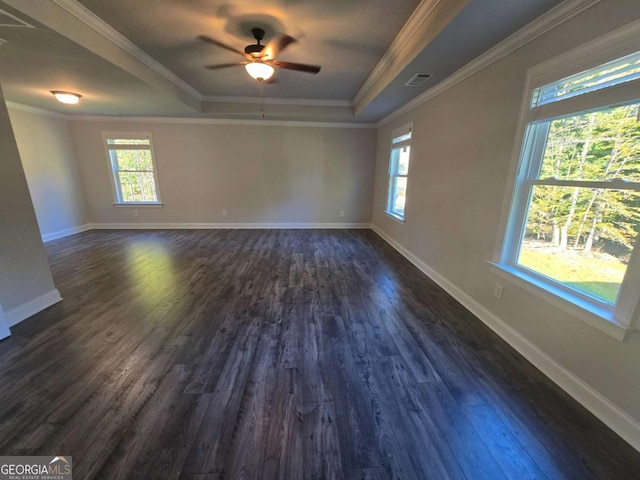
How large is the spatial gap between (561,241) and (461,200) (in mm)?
1135

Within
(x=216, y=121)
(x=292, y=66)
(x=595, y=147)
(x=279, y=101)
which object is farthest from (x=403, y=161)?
(x=216, y=121)

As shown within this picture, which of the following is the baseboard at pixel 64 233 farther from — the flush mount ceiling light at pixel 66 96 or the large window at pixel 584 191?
the large window at pixel 584 191

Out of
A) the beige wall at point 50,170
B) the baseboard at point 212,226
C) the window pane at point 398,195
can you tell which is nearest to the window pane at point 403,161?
the window pane at point 398,195

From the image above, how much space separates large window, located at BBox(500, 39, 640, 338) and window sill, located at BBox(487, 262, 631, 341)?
0.01 m

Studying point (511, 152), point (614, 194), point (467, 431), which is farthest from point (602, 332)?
point (511, 152)

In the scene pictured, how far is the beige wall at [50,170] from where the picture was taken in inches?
186

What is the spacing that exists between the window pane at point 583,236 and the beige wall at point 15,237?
465cm

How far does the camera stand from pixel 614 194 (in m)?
1.53

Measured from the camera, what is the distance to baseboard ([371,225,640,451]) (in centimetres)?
138

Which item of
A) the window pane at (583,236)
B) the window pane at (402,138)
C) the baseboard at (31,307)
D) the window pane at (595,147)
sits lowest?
the baseboard at (31,307)

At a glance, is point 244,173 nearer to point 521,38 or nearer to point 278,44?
point 278,44

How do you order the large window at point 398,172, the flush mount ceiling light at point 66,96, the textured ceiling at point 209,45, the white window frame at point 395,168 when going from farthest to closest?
the large window at point 398,172 → the white window frame at point 395,168 → the flush mount ceiling light at point 66,96 → the textured ceiling at point 209,45

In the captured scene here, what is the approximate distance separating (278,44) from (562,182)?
10.1ft

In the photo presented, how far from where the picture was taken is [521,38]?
1992 millimetres
